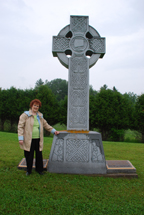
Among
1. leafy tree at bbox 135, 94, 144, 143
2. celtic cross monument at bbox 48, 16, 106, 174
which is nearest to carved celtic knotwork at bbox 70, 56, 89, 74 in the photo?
celtic cross monument at bbox 48, 16, 106, 174

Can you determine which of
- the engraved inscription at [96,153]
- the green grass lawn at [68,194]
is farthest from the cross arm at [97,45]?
the green grass lawn at [68,194]

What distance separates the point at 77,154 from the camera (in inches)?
157

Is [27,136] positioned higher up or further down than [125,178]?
higher up

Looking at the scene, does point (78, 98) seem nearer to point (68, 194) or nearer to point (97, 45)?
point (97, 45)

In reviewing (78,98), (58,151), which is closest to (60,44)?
(78,98)

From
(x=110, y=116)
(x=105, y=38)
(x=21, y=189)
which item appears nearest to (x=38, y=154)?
(x=21, y=189)

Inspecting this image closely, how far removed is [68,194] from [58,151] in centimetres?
116

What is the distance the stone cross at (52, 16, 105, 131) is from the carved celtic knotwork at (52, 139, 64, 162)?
1.35 ft

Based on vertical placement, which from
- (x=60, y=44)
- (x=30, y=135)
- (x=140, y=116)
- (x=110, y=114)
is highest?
(x=60, y=44)

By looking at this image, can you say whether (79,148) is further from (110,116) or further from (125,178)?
(110,116)

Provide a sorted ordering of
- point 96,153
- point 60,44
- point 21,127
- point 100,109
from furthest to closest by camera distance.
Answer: point 100,109
point 60,44
point 96,153
point 21,127

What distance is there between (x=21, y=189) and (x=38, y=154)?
0.90 metres

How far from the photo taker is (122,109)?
15.0 m

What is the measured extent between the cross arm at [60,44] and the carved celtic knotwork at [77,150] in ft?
7.42
